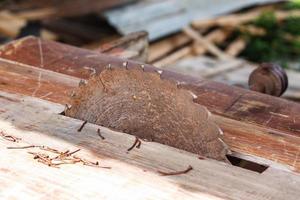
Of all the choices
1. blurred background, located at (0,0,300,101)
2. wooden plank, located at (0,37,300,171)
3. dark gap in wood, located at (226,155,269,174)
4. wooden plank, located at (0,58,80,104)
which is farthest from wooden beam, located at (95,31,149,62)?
blurred background, located at (0,0,300,101)

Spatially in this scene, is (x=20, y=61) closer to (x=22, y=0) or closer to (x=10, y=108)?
(x=10, y=108)

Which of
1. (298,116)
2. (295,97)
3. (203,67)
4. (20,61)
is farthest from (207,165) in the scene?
(203,67)

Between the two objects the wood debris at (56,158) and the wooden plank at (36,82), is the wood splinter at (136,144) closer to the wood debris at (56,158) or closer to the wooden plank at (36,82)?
the wood debris at (56,158)

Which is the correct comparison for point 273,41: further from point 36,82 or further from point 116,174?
point 116,174

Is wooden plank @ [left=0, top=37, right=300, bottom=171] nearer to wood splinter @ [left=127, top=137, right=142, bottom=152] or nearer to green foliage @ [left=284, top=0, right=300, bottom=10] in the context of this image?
wood splinter @ [left=127, top=137, right=142, bottom=152]

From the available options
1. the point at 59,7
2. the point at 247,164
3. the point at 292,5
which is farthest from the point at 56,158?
the point at 292,5
